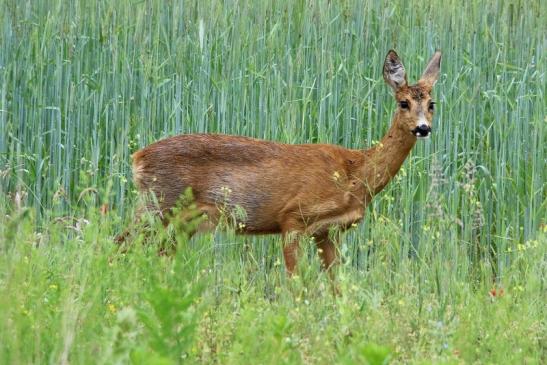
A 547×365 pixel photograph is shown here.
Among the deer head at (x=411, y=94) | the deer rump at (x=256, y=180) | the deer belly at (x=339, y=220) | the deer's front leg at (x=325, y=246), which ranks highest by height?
the deer head at (x=411, y=94)

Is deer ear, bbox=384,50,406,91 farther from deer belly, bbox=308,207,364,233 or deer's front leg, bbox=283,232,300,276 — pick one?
deer's front leg, bbox=283,232,300,276

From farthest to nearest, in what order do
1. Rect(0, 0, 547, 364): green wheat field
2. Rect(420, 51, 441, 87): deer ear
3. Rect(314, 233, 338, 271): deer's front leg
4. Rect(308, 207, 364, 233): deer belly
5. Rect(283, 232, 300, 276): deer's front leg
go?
Rect(0, 0, 547, 364): green wheat field
Rect(420, 51, 441, 87): deer ear
Rect(314, 233, 338, 271): deer's front leg
Rect(308, 207, 364, 233): deer belly
Rect(283, 232, 300, 276): deer's front leg

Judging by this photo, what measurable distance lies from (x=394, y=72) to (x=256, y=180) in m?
1.07

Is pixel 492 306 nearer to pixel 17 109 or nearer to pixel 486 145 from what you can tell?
pixel 486 145

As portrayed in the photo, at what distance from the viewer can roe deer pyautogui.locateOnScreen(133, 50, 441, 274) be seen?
721 cm

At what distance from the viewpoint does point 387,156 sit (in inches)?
292

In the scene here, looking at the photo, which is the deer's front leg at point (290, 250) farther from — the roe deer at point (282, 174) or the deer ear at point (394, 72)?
the deer ear at point (394, 72)

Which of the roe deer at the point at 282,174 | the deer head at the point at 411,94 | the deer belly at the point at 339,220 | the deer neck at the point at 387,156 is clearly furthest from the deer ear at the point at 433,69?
the deer belly at the point at 339,220

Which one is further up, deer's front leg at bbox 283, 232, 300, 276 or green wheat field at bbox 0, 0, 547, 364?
green wheat field at bbox 0, 0, 547, 364

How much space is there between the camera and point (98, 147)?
7.86 m

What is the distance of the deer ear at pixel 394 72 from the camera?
7.41 m

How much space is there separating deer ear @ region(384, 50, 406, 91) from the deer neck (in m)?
0.25

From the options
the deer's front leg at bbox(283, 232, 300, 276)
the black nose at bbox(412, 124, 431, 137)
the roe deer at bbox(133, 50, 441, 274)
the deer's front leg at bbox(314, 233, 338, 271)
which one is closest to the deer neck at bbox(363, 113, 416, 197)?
the roe deer at bbox(133, 50, 441, 274)

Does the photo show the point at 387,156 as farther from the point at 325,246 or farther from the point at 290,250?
the point at 290,250
